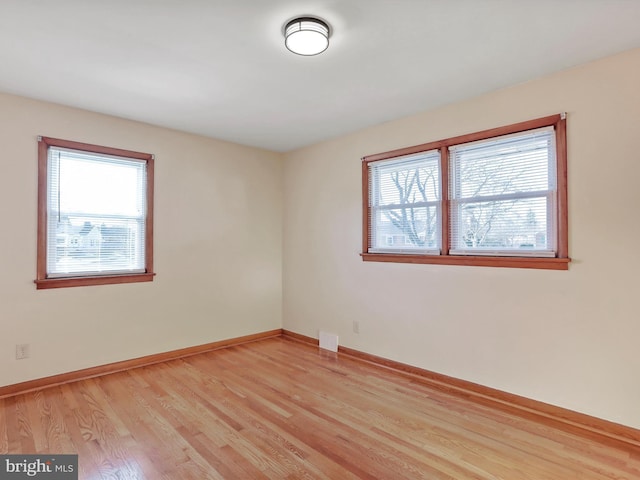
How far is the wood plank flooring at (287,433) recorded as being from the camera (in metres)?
2.03

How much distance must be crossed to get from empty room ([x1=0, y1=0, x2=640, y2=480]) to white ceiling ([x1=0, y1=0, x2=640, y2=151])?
0.02m

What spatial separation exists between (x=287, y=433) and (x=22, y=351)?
249cm

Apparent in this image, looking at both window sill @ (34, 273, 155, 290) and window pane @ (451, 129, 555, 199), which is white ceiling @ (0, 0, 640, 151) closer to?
window pane @ (451, 129, 555, 199)

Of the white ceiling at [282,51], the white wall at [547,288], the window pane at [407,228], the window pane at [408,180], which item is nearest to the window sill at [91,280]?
the white ceiling at [282,51]

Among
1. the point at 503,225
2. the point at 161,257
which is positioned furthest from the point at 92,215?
the point at 503,225

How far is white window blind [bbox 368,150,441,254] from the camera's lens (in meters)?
3.43

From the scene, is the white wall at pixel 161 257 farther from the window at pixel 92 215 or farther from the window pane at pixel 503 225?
the window pane at pixel 503 225

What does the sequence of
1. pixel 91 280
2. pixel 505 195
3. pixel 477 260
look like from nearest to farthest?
pixel 505 195, pixel 477 260, pixel 91 280

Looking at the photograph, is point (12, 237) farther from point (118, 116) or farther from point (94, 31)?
point (94, 31)

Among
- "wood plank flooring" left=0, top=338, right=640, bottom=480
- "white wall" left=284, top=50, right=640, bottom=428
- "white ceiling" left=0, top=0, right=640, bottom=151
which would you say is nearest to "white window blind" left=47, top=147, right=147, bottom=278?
"white ceiling" left=0, top=0, right=640, bottom=151

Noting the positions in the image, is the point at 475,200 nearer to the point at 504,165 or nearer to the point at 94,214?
the point at 504,165

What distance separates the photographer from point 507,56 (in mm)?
2404

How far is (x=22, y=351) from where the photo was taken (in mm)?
3061

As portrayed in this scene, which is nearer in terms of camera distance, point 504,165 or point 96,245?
point 504,165
